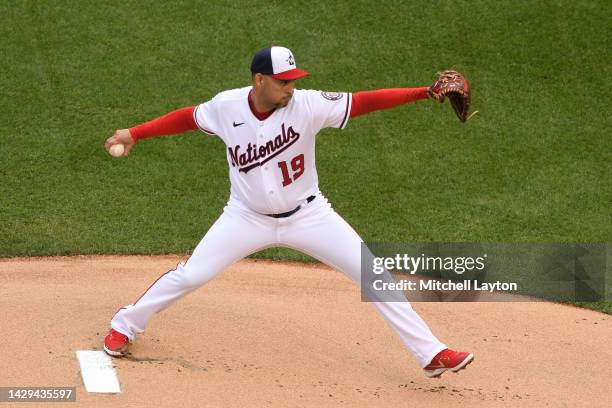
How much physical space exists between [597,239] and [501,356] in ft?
8.33

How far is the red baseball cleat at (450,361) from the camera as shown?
641 cm

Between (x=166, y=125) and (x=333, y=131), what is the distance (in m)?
4.38

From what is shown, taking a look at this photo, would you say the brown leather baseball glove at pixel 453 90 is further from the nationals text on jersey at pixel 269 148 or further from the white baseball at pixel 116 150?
the white baseball at pixel 116 150

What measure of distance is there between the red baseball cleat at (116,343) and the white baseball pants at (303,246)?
487 mm

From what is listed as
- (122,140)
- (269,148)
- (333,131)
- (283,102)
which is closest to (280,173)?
(269,148)

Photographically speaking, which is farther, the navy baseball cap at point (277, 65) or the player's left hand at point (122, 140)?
the player's left hand at point (122, 140)

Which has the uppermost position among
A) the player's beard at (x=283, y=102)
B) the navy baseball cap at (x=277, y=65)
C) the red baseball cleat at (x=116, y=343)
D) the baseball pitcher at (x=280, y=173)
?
the navy baseball cap at (x=277, y=65)

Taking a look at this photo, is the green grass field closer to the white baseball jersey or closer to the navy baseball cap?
the white baseball jersey

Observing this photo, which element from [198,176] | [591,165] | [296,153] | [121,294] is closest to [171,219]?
[198,176]

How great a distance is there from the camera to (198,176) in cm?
1008

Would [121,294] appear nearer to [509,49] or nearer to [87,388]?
[87,388]

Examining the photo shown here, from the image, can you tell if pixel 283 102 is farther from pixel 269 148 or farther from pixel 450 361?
pixel 450 361

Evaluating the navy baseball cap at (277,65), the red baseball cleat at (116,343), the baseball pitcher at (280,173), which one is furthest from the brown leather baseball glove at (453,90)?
the red baseball cleat at (116,343)

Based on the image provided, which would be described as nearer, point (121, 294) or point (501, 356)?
point (501, 356)
